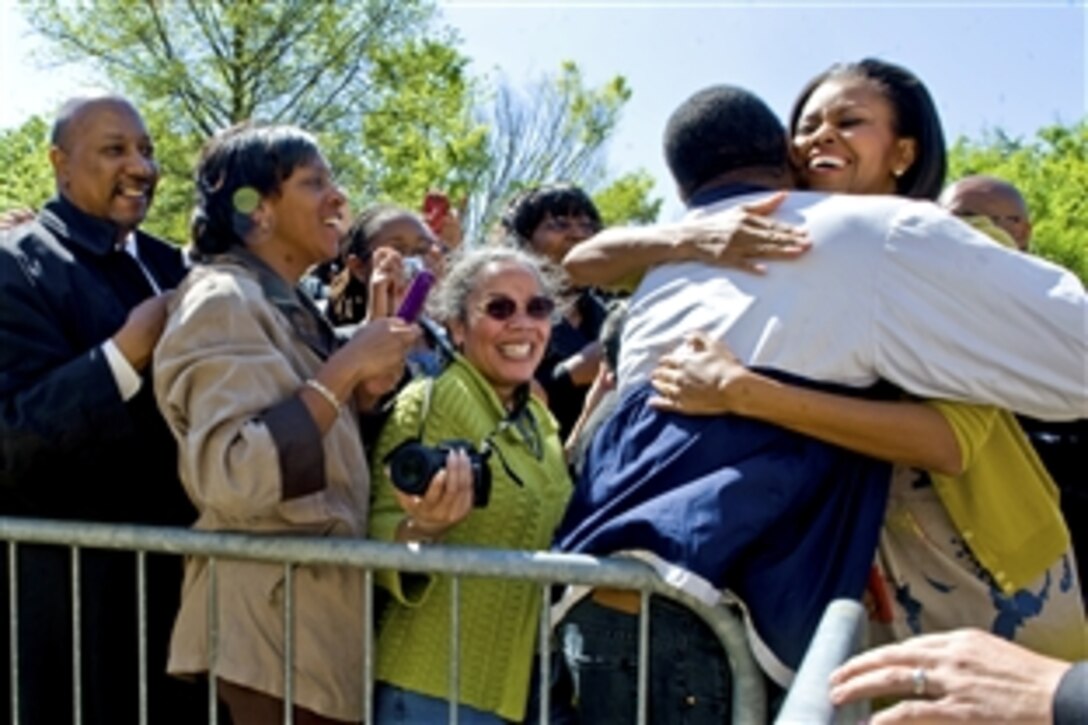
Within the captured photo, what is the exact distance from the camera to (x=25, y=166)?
64.1ft

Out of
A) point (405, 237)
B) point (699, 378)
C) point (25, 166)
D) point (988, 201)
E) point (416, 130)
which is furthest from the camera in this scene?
point (416, 130)

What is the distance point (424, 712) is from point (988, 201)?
2.30 m

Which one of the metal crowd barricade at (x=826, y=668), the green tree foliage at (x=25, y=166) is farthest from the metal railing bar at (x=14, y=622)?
the green tree foliage at (x=25, y=166)

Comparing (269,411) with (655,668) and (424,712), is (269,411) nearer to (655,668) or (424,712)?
(424,712)

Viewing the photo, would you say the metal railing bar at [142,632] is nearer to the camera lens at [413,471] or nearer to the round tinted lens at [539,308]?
the camera lens at [413,471]

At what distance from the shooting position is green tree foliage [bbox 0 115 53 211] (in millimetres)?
18203

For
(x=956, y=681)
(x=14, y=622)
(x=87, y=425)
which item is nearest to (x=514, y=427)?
(x=87, y=425)

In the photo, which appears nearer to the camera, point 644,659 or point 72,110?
point 644,659

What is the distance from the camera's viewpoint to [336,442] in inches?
92.5

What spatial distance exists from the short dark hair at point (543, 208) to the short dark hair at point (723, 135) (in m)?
2.16

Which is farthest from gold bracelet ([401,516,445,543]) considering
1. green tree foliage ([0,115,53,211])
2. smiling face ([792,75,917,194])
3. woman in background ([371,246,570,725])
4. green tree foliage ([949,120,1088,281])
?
green tree foliage ([949,120,1088,281])

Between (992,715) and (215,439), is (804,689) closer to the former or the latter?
(992,715)

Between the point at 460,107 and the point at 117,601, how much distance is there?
19629 millimetres

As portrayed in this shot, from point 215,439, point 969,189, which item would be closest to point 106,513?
point 215,439
